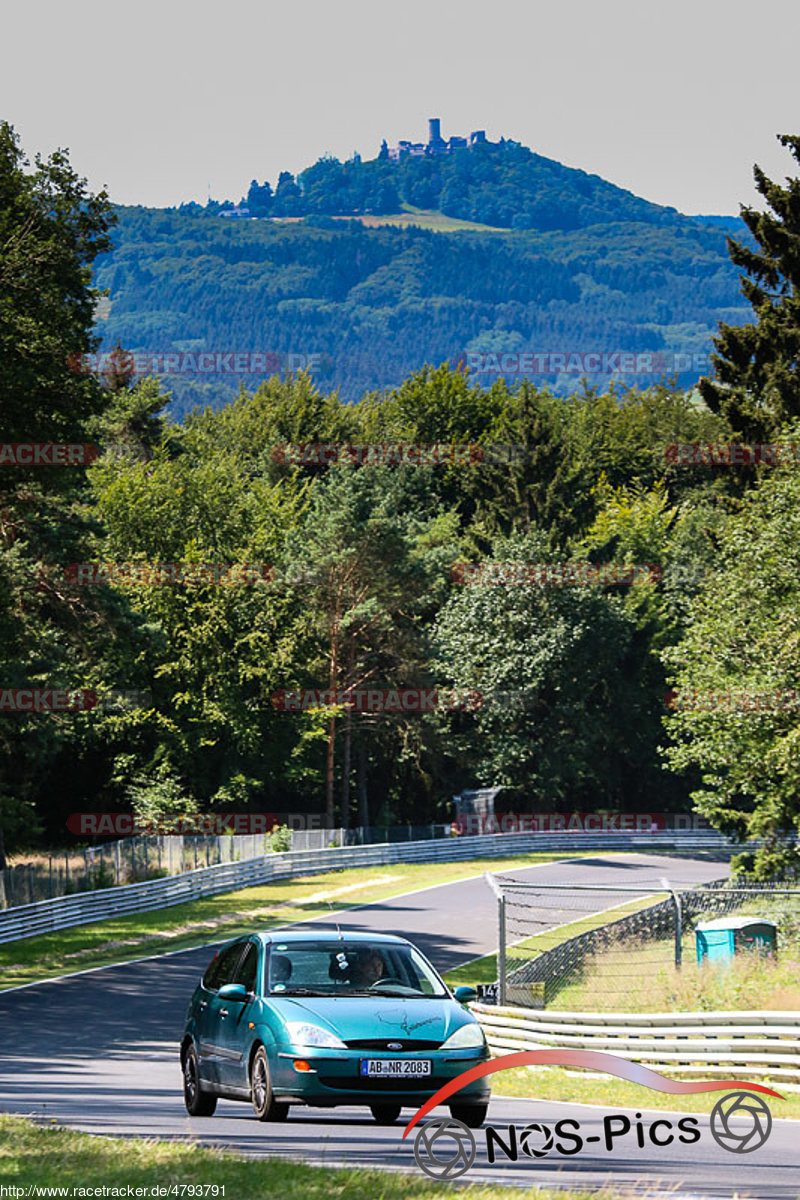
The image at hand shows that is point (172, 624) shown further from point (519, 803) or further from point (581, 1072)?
point (581, 1072)

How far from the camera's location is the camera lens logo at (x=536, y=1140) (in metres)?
11.2

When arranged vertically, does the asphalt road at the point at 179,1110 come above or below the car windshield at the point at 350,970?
below

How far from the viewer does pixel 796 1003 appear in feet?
58.2

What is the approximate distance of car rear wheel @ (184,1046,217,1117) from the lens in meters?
13.2

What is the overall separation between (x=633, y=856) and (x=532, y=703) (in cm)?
1018

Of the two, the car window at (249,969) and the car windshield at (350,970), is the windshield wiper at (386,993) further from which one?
the car window at (249,969)

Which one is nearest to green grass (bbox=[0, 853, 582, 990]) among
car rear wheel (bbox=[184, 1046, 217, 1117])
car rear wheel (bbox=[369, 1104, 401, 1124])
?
car rear wheel (bbox=[184, 1046, 217, 1117])

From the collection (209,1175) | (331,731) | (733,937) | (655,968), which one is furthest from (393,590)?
(209,1175)

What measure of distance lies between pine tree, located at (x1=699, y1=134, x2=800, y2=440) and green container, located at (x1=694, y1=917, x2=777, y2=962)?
27900mm

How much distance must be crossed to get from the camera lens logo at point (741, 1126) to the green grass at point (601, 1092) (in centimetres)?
42

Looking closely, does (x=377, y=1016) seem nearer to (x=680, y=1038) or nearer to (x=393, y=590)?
(x=680, y=1038)

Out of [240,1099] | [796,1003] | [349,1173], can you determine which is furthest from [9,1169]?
[796,1003]

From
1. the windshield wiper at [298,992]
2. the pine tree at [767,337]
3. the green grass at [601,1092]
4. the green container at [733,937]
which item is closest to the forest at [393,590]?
the pine tree at [767,337]

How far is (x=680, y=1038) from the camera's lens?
1736 cm
